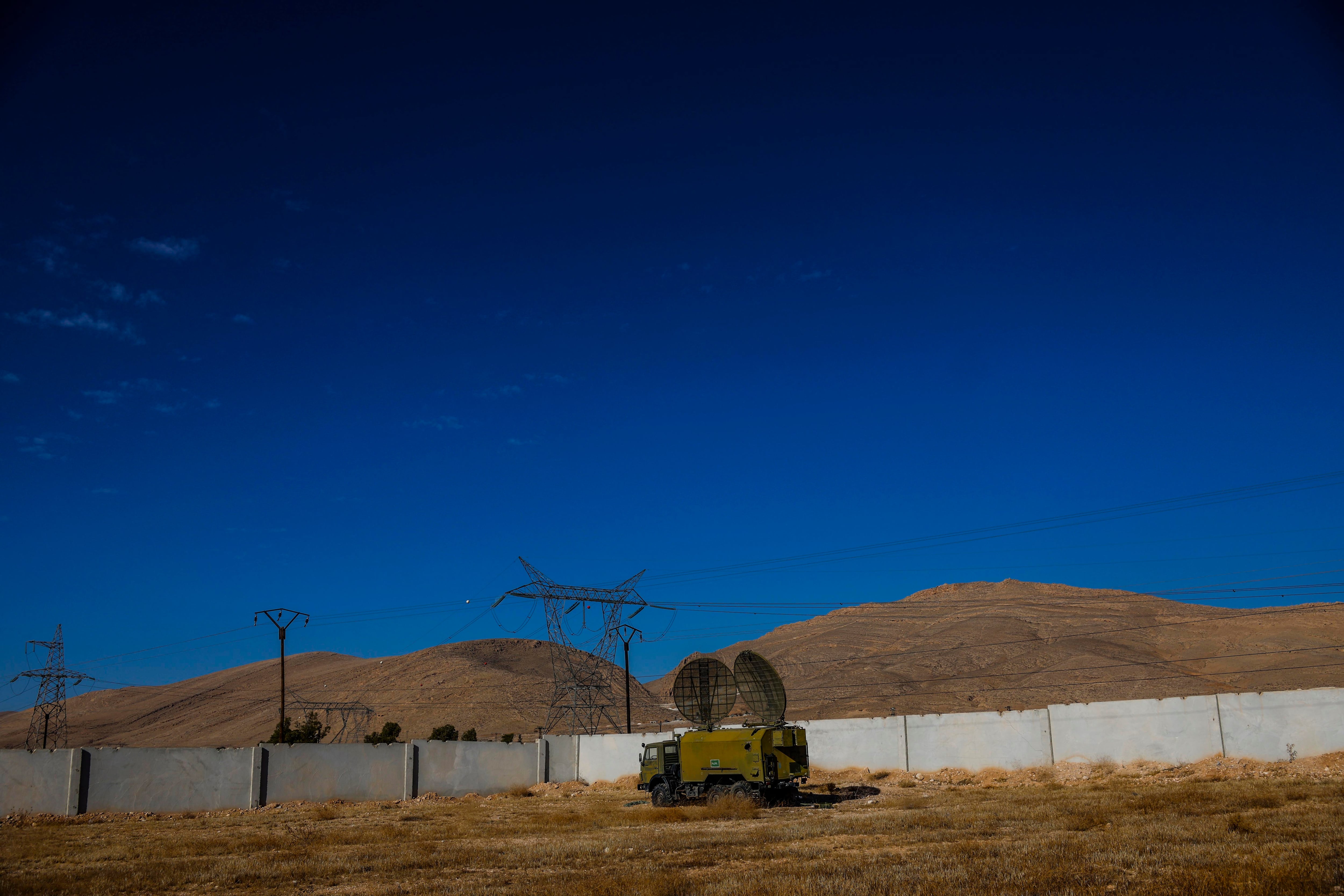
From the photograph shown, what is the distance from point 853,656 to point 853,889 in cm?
11334

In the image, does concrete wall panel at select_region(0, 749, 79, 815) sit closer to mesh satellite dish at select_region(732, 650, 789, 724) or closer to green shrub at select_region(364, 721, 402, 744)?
mesh satellite dish at select_region(732, 650, 789, 724)

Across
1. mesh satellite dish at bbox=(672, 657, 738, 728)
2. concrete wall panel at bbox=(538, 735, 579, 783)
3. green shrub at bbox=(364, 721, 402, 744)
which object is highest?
mesh satellite dish at bbox=(672, 657, 738, 728)

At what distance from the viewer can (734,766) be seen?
30.2 metres

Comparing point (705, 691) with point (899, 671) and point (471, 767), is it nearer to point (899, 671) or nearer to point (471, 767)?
point (471, 767)

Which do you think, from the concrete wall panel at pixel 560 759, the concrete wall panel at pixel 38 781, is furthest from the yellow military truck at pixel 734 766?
the concrete wall panel at pixel 38 781

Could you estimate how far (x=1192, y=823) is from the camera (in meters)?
18.0

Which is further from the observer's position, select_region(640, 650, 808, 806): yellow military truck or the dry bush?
select_region(640, 650, 808, 806): yellow military truck

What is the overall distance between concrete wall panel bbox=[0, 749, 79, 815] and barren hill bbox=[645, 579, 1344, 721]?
61.6 m

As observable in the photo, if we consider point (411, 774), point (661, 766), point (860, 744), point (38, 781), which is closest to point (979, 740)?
point (860, 744)

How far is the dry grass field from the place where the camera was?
1307cm

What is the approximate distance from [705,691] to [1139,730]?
55.6 feet

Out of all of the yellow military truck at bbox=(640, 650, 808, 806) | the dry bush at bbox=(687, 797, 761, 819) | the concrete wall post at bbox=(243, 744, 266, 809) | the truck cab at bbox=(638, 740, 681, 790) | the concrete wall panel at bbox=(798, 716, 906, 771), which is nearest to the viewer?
the dry bush at bbox=(687, 797, 761, 819)

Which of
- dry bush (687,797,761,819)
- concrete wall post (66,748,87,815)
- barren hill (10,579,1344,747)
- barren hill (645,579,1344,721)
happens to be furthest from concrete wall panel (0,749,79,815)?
barren hill (645,579,1344,721)

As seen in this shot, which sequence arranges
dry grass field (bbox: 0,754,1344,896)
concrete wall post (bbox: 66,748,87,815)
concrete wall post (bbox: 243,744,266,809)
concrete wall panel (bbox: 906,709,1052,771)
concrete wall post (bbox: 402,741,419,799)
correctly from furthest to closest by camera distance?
concrete wall post (bbox: 402,741,419,799) → concrete wall panel (bbox: 906,709,1052,771) → concrete wall post (bbox: 243,744,266,809) → concrete wall post (bbox: 66,748,87,815) → dry grass field (bbox: 0,754,1344,896)
